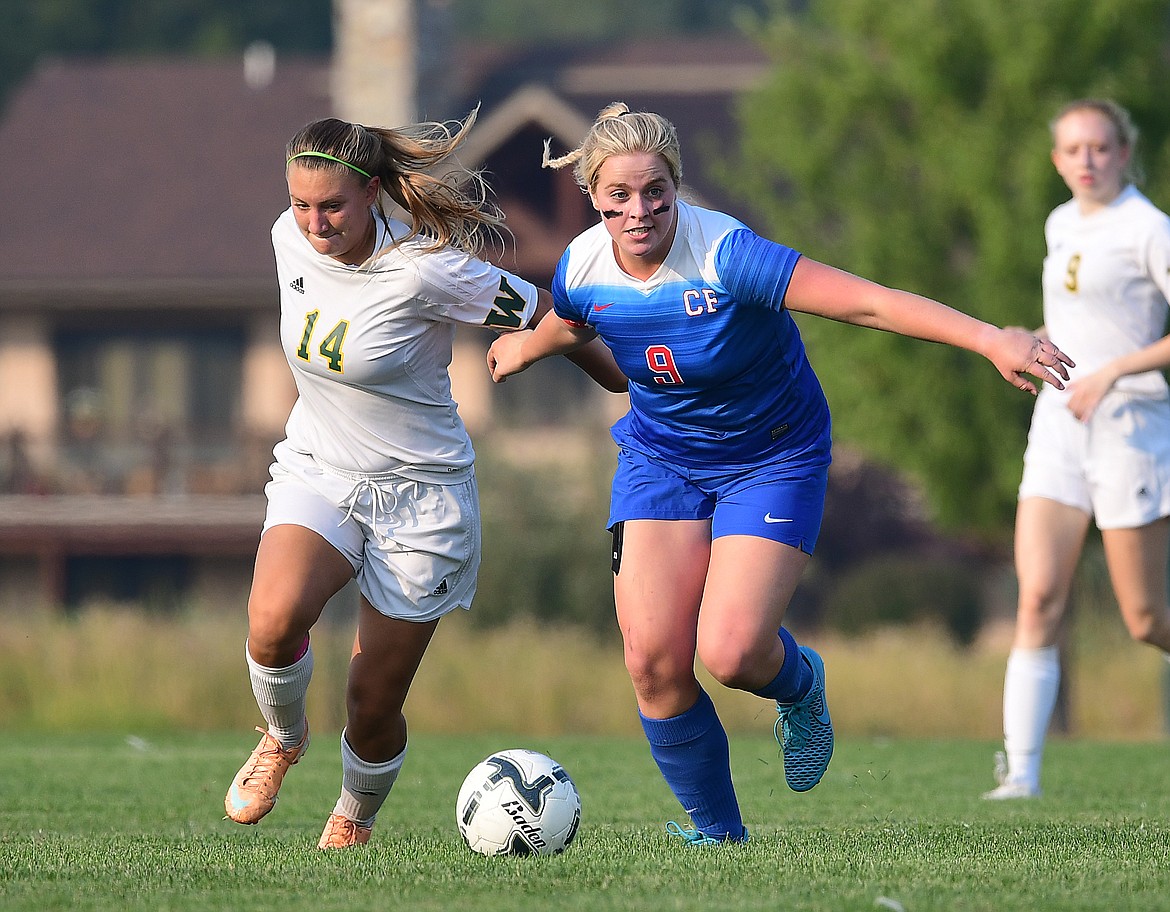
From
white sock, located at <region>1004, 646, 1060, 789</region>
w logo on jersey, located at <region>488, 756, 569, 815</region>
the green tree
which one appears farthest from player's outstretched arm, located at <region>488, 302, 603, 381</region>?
the green tree

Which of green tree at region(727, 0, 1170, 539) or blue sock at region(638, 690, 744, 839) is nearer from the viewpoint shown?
blue sock at region(638, 690, 744, 839)

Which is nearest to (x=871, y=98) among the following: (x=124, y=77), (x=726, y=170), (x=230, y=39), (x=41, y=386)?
(x=726, y=170)

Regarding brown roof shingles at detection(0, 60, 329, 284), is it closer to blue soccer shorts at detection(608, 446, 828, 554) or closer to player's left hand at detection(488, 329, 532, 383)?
player's left hand at detection(488, 329, 532, 383)

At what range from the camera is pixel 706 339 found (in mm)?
5664

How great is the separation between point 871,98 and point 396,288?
12.2 metres

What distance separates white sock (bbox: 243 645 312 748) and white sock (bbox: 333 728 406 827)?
18 centimetres

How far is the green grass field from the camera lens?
4.71 meters

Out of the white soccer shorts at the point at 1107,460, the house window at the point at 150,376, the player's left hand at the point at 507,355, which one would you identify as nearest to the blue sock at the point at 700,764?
the player's left hand at the point at 507,355

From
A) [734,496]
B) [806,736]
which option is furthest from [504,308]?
[806,736]

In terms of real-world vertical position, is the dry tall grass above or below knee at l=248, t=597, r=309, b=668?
below

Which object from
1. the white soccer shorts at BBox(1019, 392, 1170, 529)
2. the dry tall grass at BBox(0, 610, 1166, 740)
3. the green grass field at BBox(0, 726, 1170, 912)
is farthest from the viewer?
the dry tall grass at BBox(0, 610, 1166, 740)

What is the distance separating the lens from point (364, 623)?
19.9 feet

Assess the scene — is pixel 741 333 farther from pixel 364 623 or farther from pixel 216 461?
pixel 216 461

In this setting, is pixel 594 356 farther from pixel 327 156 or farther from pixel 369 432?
pixel 327 156
